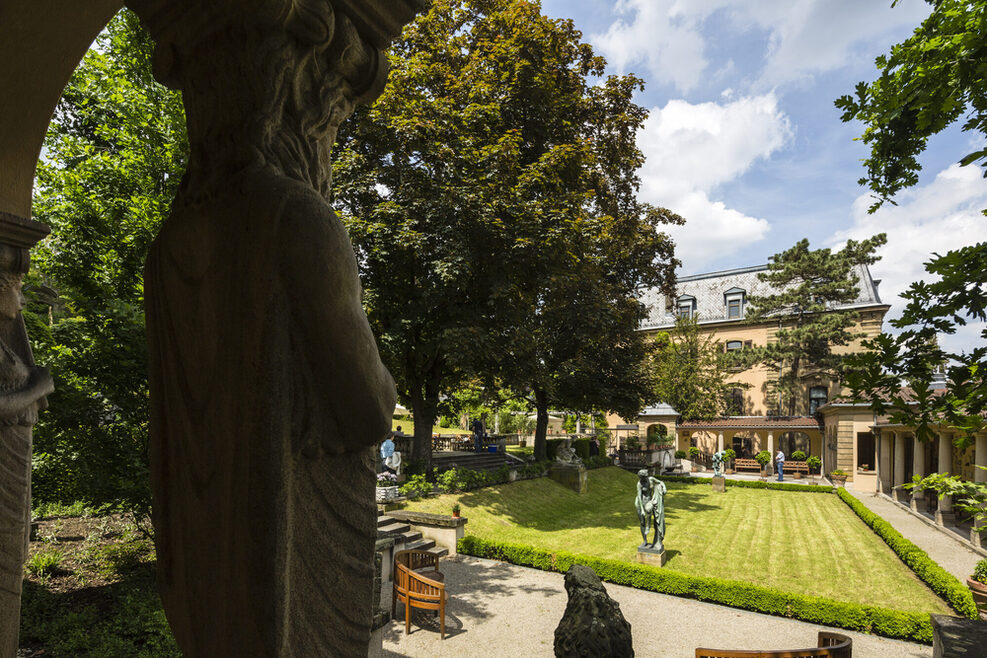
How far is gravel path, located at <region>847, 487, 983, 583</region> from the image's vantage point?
13.6 m

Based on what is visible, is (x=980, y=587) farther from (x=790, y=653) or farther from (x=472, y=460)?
(x=472, y=460)

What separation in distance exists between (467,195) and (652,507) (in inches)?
377

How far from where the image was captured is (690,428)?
3931 centimetres

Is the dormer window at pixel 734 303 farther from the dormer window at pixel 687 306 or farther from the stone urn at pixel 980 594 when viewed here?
the stone urn at pixel 980 594

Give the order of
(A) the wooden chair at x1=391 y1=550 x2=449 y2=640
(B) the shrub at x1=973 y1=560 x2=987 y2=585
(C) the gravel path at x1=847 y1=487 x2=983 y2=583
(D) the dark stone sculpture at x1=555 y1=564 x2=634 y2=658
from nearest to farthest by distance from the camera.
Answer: (D) the dark stone sculpture at x1=555 y1=564 x2=634 y2=658
(A) the wooden chair at x1=391 y1=550 x2=449 y2=640
(B) the shrub at x1=973 y1=560 x2=987 y2=585
(C) the gravel path at x1=847 y1=487 x2=983 y2=583

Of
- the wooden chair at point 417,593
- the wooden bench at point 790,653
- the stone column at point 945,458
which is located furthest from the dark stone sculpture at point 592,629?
the stone column at point 945,458

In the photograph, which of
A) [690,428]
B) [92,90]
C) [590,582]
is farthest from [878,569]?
[690,428]

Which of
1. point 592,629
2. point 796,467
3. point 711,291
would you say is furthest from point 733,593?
point 711,291

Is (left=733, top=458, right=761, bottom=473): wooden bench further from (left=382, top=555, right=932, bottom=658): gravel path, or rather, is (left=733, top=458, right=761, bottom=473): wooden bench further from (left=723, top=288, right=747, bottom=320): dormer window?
(left=382, top=555, right=932, bottom=658): gravel path

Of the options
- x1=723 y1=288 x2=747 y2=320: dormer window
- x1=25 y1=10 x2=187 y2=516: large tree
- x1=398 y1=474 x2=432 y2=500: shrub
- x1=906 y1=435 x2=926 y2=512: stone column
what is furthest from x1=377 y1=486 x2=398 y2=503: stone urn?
x1=723 y1=288 x2=747 y2=320: dormer window

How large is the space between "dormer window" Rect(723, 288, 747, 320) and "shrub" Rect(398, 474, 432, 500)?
129ft

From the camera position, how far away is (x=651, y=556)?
44.3 feet

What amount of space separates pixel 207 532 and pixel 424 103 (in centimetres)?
1497

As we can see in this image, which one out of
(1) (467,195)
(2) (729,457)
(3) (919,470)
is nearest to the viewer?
(1) (467,195)
